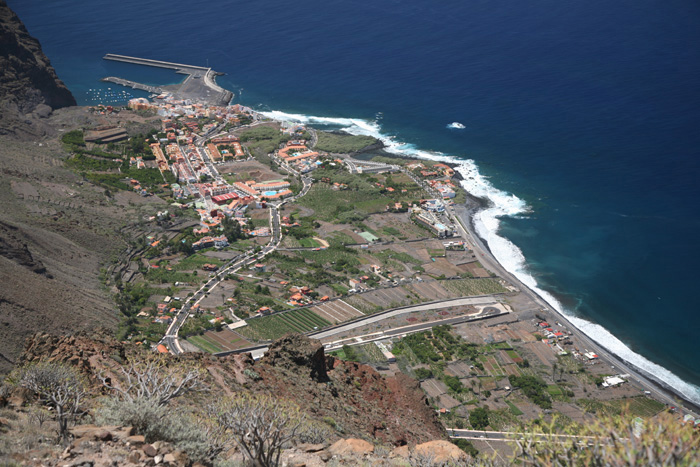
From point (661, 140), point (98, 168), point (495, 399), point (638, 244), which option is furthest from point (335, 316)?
point (661, 140)

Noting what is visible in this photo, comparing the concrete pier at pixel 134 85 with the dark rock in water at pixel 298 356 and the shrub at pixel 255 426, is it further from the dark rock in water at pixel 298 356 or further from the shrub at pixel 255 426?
the shrub at pixel 255 426

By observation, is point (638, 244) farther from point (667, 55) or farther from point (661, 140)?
point (667, 55)

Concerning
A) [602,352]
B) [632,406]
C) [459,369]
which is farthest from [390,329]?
[632,406]

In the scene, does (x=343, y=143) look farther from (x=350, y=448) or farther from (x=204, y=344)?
(x=350, y=448)

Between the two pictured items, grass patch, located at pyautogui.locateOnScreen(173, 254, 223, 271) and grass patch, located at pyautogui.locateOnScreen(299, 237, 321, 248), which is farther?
grass patch, located at pyautogui.locateOnScreen(299, 237, 321, 248)

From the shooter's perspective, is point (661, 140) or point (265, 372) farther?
point (661, 140)

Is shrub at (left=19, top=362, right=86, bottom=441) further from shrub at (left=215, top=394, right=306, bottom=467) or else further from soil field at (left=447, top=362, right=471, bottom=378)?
soil field at (left=447, top=362, right=471, bottom=378)

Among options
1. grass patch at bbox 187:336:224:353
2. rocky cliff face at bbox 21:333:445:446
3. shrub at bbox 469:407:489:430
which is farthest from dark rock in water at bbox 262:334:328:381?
grass patch at bbox 187:336:224:353
